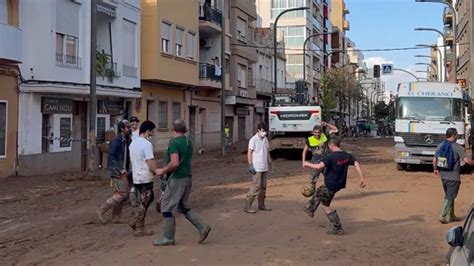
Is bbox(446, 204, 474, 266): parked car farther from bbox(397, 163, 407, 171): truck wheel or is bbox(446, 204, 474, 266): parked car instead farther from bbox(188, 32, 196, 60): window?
bbox(188, 32, 196, 60): window

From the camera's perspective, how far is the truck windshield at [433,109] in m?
21.0

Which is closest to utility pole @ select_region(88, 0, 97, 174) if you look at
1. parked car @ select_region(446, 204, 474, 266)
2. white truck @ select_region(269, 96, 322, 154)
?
white truck @ select_region(269, 96, 322, 154)

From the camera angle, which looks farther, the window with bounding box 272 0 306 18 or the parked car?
the window with bounding box 272 0 306 18

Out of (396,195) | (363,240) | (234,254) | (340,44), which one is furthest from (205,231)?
(340,44)

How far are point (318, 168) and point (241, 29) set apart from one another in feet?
113

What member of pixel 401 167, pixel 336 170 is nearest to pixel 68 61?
pixel 401 167

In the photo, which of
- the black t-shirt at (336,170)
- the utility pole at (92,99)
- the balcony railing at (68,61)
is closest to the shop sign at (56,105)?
the balcony railing at (68,61)

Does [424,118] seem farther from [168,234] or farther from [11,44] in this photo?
[168,234]

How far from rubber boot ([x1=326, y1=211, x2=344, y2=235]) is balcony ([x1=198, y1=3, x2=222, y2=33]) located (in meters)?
25.7

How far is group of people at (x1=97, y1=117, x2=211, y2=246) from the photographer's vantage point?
8.72m

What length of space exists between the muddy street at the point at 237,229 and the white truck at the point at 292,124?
33.4 ft

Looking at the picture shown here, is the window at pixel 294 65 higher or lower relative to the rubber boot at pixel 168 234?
higher

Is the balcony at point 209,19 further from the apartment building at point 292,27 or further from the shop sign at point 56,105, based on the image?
the apartment building at point 292,27

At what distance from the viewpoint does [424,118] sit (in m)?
20.9
